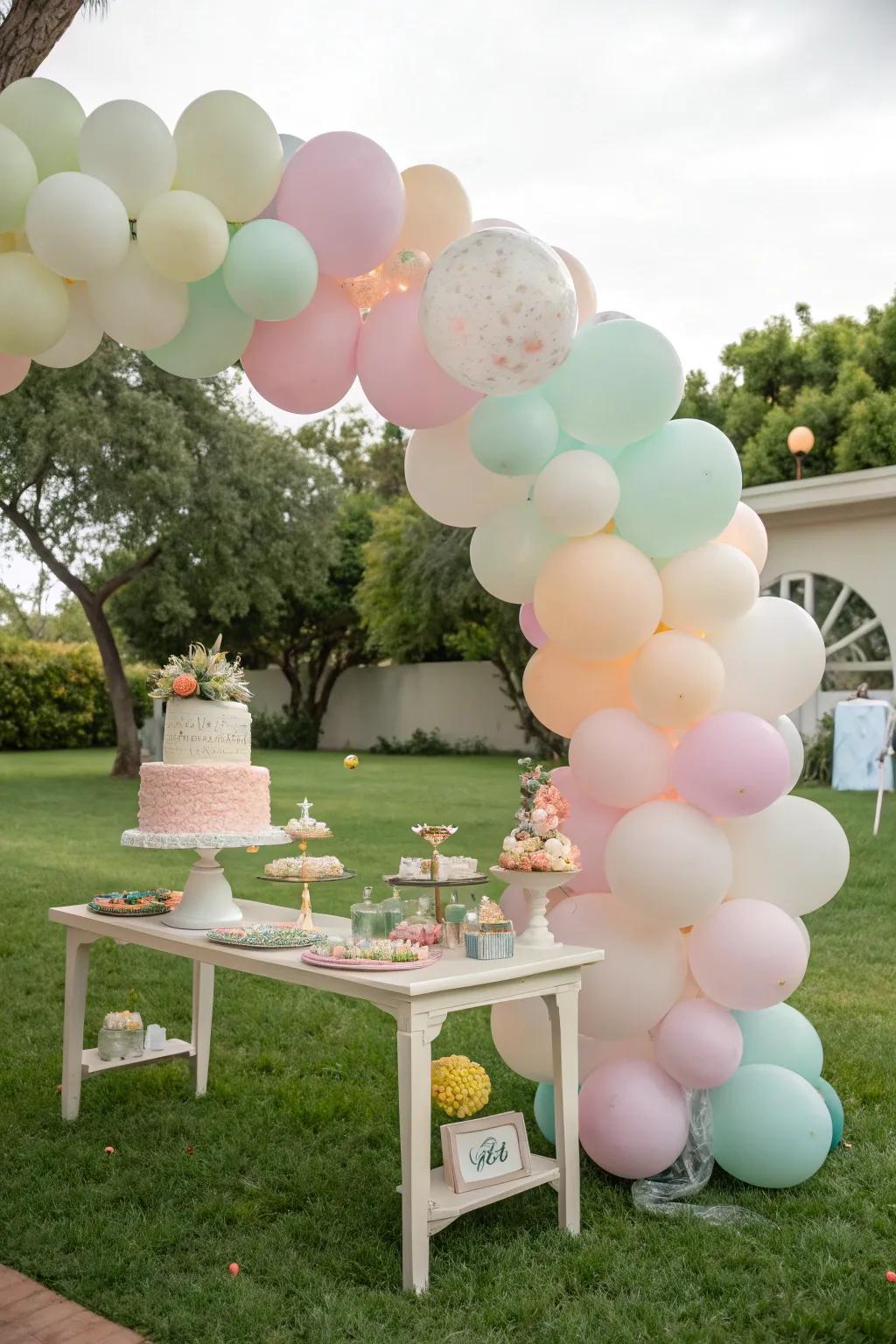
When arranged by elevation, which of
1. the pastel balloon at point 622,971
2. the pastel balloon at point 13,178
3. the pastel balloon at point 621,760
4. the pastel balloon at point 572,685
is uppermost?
the pastel balloon at point 13,178

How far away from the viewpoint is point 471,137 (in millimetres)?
7871

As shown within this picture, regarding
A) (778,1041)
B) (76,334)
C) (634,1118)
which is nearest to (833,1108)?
(778,1041)

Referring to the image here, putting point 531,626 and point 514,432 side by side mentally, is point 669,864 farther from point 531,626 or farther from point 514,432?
point 514,432

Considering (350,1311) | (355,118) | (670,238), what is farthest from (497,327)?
(670,238)

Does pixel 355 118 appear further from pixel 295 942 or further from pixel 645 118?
pixel 295 942

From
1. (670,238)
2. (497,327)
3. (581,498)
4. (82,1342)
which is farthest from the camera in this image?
(670,238)

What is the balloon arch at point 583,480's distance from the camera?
141 inches

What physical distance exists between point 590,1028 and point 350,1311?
116 centimetres

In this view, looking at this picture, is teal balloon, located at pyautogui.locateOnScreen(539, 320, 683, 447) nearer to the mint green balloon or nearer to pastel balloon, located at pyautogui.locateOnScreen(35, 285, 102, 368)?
the mint green balloon

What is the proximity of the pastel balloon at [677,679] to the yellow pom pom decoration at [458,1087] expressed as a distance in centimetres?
126

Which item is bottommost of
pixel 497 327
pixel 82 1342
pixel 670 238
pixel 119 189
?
pixel 82 1342

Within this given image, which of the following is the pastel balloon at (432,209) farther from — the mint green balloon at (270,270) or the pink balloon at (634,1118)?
the pink balloon at (634,1118)

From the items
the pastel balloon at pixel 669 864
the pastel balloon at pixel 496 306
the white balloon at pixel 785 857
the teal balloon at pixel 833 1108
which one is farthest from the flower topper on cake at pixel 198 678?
the teal balloon at pixel 833 1108

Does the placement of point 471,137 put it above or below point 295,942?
above
